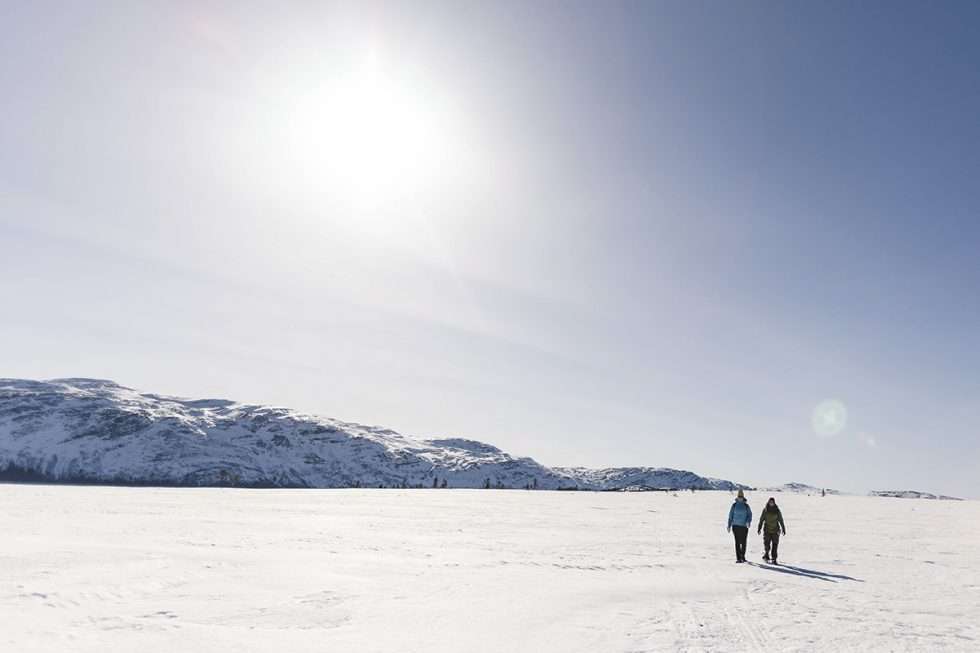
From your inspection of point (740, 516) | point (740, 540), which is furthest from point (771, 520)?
point (740, 540)

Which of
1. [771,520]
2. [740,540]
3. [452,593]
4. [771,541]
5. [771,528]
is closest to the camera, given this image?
[452,593]

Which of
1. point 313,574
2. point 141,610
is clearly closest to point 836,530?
point 313,574

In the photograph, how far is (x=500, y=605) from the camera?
12719 millimetres

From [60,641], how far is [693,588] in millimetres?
13054

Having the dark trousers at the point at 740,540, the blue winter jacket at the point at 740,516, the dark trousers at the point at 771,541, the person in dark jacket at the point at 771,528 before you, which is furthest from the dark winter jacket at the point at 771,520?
the dark trousers at the point at 740,540

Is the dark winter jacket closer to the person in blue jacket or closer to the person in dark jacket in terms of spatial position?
the person in dark jacket

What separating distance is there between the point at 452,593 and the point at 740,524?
12.0m

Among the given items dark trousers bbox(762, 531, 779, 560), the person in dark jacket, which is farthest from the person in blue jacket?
dark trousers bbox(762, 531, 779, 560)

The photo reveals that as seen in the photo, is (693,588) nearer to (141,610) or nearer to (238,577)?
(238,577)

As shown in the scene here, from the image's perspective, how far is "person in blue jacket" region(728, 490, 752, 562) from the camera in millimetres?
20828

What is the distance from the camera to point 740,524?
832 inches

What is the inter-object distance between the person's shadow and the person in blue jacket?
51 cm

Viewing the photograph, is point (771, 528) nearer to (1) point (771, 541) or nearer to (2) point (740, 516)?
(1) point (771, 541)

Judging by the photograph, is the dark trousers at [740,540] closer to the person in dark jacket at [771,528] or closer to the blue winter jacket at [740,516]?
the blue winter jacket at [740,516]
